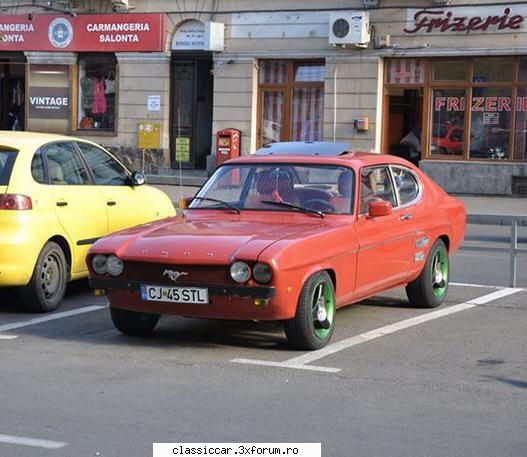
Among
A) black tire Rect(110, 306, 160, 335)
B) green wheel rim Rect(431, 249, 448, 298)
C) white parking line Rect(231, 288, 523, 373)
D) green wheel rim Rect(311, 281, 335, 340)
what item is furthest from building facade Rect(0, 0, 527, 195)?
black tire Rect(110, 306, 160, 335)

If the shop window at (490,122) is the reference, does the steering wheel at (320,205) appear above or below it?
below

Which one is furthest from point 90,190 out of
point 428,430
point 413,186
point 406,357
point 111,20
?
point 111,20

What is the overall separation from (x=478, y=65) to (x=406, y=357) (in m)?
17.5

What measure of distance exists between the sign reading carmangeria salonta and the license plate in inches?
696

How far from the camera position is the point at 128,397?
6.20 metres

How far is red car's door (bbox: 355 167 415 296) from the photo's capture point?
8.22 meters

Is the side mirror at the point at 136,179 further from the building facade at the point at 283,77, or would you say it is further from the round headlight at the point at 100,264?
the building facade at the point at 283,77

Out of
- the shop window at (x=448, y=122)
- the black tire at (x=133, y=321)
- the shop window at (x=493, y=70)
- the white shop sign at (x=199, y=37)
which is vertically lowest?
the black tire at (x=133, y=321)

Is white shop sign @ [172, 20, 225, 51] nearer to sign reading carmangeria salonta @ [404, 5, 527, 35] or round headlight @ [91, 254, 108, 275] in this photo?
sign reading carmangeria salonta @ [404, 5, 527, 35]

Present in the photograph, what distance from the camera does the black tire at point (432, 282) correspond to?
30.8ft

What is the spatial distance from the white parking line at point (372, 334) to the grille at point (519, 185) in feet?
43.9

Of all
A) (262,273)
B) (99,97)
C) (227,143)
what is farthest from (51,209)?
(99,97)

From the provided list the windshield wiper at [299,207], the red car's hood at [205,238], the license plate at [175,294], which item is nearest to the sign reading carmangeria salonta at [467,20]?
the windshield wiper at [299,207]

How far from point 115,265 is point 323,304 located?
1.58m
